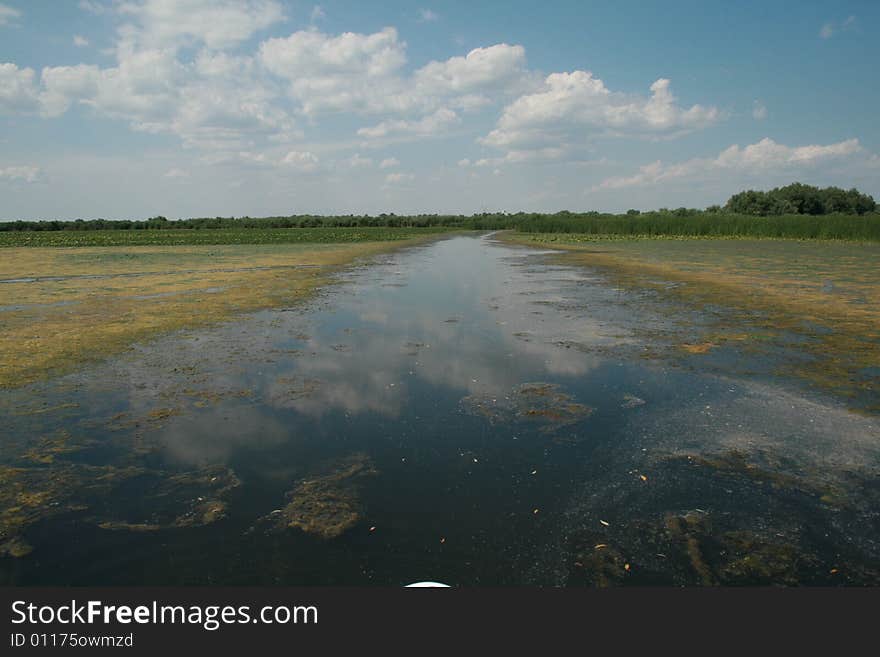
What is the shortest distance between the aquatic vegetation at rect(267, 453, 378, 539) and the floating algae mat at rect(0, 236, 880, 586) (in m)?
0.02

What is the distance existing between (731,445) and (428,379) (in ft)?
15.4

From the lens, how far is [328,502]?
507 centimetres

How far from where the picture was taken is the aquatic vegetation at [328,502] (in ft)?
15.3

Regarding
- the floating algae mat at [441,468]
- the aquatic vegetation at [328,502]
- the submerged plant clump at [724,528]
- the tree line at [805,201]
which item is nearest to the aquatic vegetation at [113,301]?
the floating algae mat at [441,468]

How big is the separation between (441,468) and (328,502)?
4.32 ft

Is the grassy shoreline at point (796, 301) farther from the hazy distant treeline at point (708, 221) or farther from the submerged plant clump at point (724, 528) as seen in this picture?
the hazy distant treeline at point (708, 221)

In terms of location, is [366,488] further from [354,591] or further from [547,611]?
[547,611]

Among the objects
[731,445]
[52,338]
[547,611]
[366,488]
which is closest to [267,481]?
[366,488]

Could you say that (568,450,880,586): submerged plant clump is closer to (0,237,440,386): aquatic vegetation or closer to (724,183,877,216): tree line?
(0,237,440,386): aquatic vegetation

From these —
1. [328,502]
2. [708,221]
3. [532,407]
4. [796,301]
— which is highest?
[708,221]

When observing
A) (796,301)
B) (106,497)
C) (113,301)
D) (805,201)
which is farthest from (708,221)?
(106,497)

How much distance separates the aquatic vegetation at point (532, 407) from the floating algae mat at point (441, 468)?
0.04m

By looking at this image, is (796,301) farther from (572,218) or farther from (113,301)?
(572,218)

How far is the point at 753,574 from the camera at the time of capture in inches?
154
